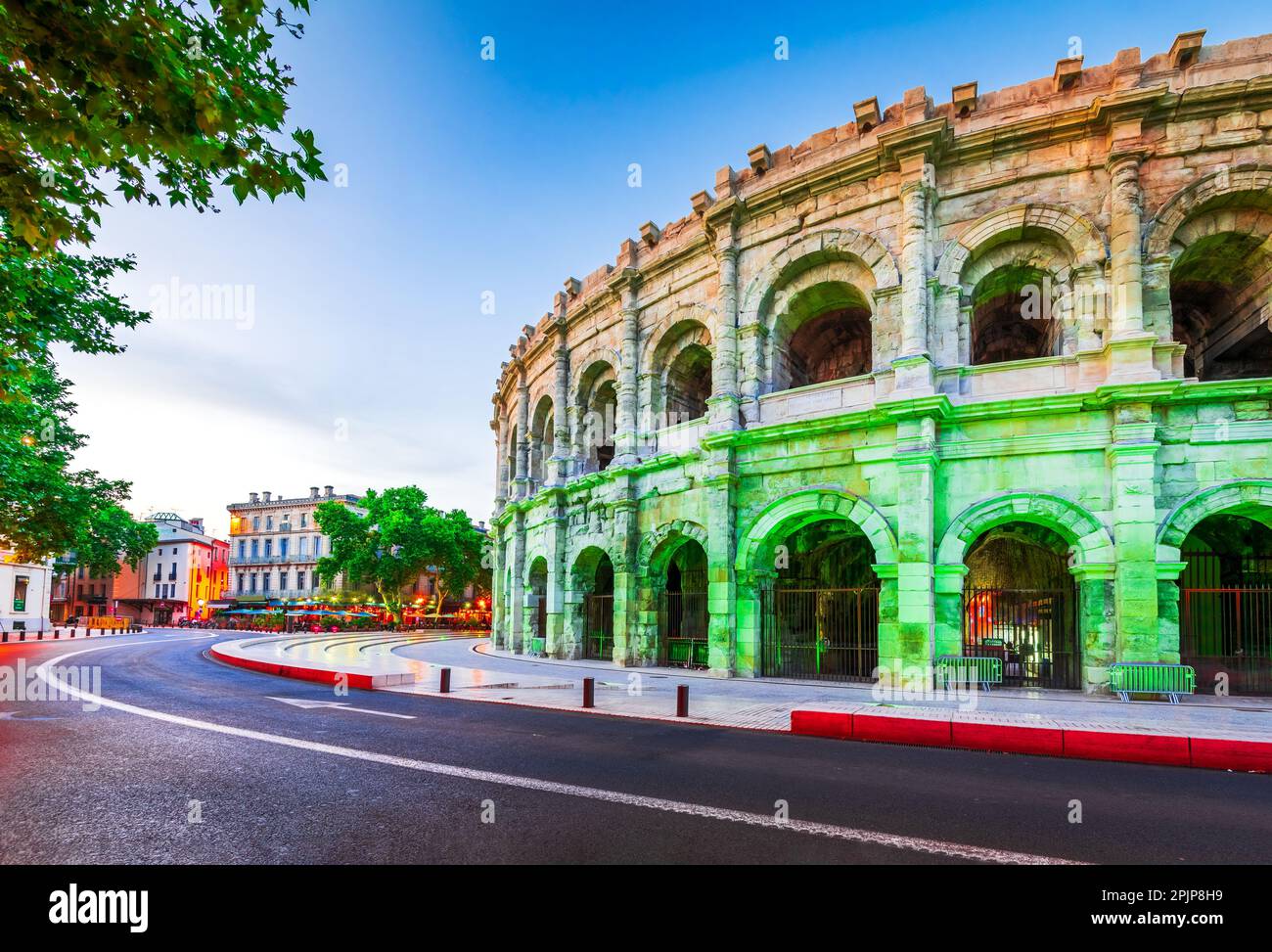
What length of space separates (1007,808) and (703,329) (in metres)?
14.5

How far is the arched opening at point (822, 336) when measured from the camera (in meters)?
16.1

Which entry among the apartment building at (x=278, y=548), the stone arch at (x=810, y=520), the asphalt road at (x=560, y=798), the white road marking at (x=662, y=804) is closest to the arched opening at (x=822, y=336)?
A: the stone arch at (x=810, y=520)

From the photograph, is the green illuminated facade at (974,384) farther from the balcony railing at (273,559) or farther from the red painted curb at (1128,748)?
the balcony railing at (273,559)

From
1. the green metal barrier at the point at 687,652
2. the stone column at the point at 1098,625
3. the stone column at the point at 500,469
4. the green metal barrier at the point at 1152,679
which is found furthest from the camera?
the stone column at the point at 500,469

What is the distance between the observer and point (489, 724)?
891 centimetres

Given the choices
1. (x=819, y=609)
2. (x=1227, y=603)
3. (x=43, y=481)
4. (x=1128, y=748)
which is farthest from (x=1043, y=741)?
(x=43, y=481)

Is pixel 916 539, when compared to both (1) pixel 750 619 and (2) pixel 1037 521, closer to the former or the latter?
(2) pixel 1037 521

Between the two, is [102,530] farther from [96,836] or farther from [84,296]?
[96,836]

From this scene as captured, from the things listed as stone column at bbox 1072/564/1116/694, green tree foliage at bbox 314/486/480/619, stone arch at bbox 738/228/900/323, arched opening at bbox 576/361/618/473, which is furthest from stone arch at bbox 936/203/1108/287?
green tree foliage at bbox 314/486/480/619

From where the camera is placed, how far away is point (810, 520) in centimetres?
1489

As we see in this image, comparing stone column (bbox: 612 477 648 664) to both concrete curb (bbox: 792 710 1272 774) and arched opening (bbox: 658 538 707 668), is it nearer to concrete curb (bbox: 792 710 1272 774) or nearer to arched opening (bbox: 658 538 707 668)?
arched opening (bbox: 658 538 707 668)

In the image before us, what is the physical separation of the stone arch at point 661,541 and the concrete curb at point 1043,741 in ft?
27.8

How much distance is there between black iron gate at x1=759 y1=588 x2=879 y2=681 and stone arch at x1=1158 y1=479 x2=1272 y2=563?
17.2 feet
